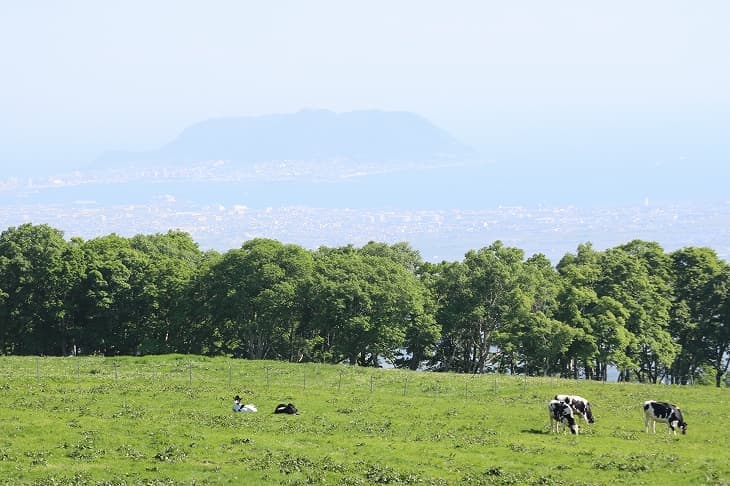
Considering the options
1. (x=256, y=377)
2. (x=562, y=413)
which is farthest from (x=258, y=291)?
(x=562, y=413)

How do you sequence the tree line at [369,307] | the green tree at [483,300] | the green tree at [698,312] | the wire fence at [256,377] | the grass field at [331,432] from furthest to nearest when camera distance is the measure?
the green tree at [698,312] < the green tree at [483,300] < the tree line at [369,307] < the wire fence at [256,377] < the grass field at [331,432]

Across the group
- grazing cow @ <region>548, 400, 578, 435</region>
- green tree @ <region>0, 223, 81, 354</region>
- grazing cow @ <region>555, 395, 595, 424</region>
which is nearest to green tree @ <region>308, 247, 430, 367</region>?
green tree @ <region>0, 223, 81, 354</region>

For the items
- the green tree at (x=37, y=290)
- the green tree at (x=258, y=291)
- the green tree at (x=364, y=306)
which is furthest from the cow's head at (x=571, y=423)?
the green tree at (x=37, y=290)

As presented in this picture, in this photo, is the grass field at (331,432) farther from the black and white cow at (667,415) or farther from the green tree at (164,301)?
the green tree at (164,301)

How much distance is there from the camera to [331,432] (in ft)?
109

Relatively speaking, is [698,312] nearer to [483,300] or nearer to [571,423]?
[483,300]

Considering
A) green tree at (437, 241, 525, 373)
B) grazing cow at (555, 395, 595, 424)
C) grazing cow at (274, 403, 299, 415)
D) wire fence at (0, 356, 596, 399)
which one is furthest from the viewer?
green tree at (437, 241, 525, 373)

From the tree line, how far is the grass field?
13102mm

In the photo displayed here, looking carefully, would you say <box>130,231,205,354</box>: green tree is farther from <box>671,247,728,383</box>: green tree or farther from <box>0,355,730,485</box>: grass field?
<box>671,247,728,383</box>: green tree

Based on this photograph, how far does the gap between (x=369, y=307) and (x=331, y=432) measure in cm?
2879

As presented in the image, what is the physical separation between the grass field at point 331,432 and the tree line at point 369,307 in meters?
13.1

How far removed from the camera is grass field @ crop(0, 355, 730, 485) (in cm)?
2703

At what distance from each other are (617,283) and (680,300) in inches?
308

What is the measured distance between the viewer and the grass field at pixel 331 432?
27031mm
